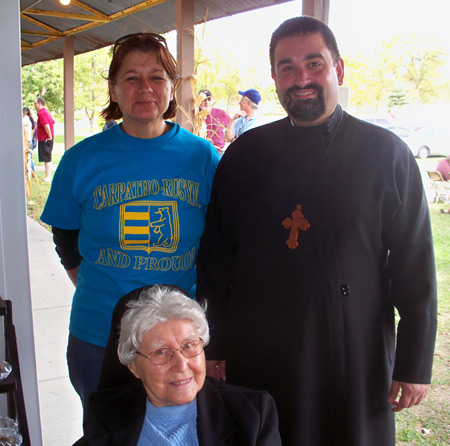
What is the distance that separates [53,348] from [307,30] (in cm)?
310

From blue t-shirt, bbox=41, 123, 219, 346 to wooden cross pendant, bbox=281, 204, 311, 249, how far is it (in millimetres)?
319

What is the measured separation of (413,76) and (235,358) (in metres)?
17.2

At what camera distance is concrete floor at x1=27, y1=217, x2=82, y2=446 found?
279cm

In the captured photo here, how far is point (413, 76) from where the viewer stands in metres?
16.7

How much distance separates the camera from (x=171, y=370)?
131 centimetres

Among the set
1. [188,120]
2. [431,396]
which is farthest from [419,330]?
[188,120]

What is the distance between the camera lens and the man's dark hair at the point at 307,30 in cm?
153

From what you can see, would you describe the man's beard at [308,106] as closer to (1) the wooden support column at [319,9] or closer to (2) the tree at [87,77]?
(1) the wooden support column at [319,9]

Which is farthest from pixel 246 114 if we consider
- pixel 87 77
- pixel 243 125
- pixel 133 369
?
pixel 87 77

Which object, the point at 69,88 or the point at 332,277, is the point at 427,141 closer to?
the point at 69,88

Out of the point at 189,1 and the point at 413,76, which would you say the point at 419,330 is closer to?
the point at 189,1

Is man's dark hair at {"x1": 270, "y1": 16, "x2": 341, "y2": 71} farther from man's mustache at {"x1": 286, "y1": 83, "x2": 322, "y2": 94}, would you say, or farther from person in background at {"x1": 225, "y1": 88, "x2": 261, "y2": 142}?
person in background at {"x1": 225, "y1": 88, "x2": 261, "y2": 142}

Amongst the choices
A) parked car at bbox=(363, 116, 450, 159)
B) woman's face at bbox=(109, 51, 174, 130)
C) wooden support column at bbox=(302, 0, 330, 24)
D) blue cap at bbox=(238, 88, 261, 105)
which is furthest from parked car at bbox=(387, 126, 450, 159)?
woman's face at bbox=(109, 51, 174, 130)

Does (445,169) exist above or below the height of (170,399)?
above
